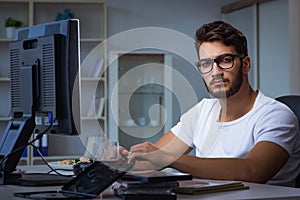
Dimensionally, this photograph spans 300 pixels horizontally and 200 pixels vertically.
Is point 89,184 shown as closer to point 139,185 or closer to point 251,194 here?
point 139,185

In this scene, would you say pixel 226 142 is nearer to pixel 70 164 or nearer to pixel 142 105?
pixel 70 164

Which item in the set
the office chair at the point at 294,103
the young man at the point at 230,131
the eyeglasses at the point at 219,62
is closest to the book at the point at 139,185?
the young man at the point at 230,131

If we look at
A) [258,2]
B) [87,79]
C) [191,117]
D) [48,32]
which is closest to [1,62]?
[87,79]

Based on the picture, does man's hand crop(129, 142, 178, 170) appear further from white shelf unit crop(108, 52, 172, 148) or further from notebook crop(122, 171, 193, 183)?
white shelf unit crop(108, 52, 172, 148)

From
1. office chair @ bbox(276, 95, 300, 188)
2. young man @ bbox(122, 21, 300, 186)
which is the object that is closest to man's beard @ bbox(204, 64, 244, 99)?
young man @ bbox(122, 21, 300, 186)

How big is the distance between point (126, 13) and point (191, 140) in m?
3.63

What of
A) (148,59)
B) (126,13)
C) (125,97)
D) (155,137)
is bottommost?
(155,137)

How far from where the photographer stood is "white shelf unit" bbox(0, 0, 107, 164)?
227 inches

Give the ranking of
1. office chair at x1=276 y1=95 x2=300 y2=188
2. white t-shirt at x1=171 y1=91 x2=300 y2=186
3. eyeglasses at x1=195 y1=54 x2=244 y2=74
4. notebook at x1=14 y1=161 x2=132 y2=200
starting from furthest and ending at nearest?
office chair at x1=276 y1=95 x2=300 y2=188 → eyeglasses at x1=195 y1=54 x2=244 y2=74 → white t-shirt at x1=171 y1=91 x2=300 y2=186 → notebook at x1=14 y1=161 x2=132 y2=200

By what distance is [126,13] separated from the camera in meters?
6.08

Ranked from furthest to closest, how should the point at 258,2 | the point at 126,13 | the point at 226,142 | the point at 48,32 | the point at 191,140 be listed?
the point at 126,13 < the point at 258,2 < the point at 191,140 < the point at 226,142 < the point at 48,32

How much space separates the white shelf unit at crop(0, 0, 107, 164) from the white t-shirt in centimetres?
328

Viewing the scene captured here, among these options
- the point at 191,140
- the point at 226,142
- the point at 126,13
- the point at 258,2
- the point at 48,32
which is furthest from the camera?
the point at 126,13

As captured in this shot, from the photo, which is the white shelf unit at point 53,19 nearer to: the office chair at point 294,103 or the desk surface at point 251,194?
the office chair at point 294,103
